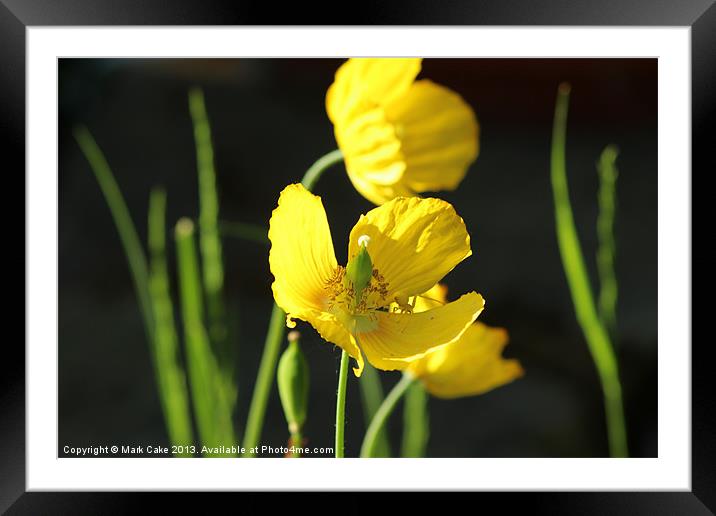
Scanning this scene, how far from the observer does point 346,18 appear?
561 mm

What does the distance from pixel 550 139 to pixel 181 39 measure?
43cm

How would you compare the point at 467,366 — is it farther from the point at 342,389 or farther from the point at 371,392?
the point at 371,392

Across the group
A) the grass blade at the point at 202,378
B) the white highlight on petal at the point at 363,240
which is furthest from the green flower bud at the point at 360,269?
the grass blade at the point at 202,378

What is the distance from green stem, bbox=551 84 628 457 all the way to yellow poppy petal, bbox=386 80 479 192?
0.52 feet

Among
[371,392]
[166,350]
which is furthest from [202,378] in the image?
[371,392]

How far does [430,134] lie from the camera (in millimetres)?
560

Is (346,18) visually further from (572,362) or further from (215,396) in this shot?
(572,362)

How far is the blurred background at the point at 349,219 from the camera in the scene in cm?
71

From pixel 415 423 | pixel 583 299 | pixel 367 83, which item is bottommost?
pixel 415 423

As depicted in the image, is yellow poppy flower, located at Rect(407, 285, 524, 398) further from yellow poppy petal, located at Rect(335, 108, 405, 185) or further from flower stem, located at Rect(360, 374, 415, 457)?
yellow poppy petal, located at Rect(335, 108, 405, 185)

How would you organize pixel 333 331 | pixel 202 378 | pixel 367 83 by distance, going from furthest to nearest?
pixel 202 378, pixel 367 83, pixel 333 331

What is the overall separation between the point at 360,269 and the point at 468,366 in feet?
0.38

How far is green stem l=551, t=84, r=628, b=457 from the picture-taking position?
69 cm

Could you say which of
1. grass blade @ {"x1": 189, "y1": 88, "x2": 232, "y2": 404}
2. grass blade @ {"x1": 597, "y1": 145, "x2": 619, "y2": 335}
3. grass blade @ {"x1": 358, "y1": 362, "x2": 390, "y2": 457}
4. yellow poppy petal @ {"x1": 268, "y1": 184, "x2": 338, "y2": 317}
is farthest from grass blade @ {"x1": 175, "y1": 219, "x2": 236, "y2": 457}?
grass blade @ {"x1": 597, "y1": 145, "x2": 619, "y2": 335}
